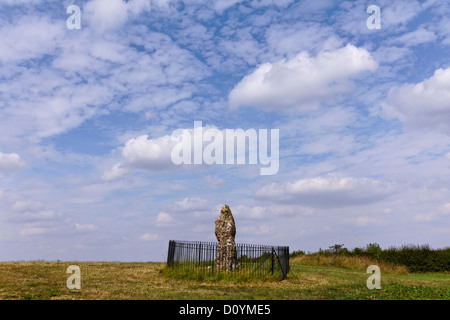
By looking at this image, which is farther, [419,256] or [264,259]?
[419,256]

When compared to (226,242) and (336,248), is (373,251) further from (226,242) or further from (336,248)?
(226,242)

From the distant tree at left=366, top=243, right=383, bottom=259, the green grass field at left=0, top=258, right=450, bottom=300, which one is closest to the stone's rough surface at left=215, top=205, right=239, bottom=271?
the green grass field at left=0, top=258, right=450, bottom=300

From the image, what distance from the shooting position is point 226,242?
20.4 metres

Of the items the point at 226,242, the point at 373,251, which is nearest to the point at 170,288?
the point at 226,242

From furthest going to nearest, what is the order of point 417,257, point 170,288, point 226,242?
point 417,257 < point 226,242 < point 170,288

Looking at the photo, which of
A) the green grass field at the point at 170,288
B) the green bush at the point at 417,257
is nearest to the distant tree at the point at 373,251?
the green bush at the point at 417,257

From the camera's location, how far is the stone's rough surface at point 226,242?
65.4 ft

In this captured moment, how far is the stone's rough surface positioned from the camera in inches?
784

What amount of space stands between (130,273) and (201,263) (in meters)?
4.59

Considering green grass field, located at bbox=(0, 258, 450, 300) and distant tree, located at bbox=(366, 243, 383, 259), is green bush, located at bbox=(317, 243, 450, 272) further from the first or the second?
green grass field, located at bbox=(0, 258, 450, 300)

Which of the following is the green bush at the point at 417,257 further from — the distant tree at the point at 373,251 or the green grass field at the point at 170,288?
the green grass field at the point at 170,288
